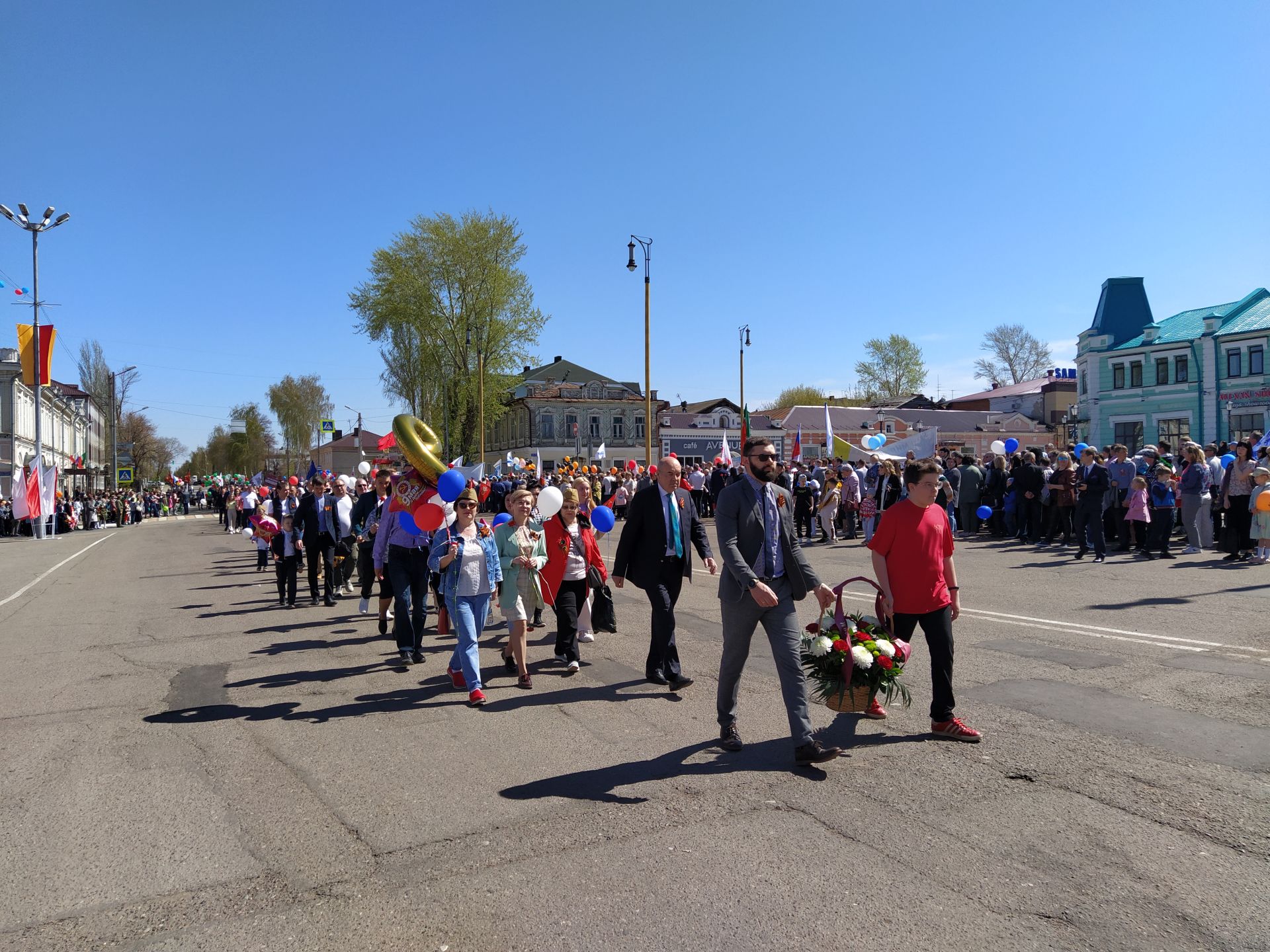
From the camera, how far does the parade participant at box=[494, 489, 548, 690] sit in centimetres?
727

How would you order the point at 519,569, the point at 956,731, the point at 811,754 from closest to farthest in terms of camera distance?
the point at 811,754 < the point at 956,731 < the point at 519,569

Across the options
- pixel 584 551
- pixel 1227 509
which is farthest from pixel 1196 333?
pixel 584 551

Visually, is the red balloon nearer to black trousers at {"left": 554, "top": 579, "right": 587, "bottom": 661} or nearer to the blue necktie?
black trousers at {"left": 554, "top": 579, "right": 587, "bottom": 661}

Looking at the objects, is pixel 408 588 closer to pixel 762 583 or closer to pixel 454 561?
pixel 454 561

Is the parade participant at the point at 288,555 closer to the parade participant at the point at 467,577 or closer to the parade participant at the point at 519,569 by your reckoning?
the parade participant at the point at 519,569

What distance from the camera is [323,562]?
1251 centimetres

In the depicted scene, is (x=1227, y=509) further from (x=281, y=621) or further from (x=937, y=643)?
(x=281, y=621)

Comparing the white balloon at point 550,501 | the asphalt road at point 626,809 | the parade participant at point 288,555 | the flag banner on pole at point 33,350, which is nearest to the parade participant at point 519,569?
the white balloon at point 550,501

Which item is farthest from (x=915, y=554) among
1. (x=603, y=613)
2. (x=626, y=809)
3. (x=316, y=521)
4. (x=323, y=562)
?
(x=323, y=562)

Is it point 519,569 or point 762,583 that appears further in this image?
point 519,569

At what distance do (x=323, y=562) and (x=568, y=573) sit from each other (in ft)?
19.2

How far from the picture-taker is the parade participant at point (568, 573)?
313 inches

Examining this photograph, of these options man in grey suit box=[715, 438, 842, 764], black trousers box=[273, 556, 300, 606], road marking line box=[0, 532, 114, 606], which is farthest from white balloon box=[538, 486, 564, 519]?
road marking line box=[0, 532, 114, 606]

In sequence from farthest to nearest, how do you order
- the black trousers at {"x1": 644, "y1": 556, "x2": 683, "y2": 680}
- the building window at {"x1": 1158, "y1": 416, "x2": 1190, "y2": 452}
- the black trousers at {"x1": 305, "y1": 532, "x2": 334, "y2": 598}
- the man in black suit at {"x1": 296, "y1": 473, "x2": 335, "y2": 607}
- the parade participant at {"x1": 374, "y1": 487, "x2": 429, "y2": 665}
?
the building window at {"x1": 1158, "y1": 416, "x2": 1190, "y2": 452}, the black trousers at {"x1": 305, "y1": 532, "x2": 334, "y2": 598}, the man in black suit at {"x1": 296, "y1": 473, "x2": 335, "y2": 607}, the parade participant at {"x1": 374, "y1": 487, "x2": 429, "y2": 665}, the black trousers at {"x1": 644, "y1": 556, "x2": 683, "y2": 680}
